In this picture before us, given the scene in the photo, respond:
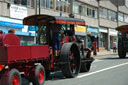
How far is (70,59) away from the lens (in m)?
10.7

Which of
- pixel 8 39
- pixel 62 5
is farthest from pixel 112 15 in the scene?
pixel 8 39

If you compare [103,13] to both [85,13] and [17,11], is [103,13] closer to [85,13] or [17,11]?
[85,13]

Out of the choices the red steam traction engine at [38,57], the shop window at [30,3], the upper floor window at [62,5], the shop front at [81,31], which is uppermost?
the upper floor window at [62,5]

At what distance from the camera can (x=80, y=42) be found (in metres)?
12.1

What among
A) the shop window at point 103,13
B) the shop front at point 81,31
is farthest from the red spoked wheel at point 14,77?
the shop window at point 103,13

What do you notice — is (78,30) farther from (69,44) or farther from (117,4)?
(69,44)

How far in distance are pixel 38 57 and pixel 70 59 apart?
7.74ft

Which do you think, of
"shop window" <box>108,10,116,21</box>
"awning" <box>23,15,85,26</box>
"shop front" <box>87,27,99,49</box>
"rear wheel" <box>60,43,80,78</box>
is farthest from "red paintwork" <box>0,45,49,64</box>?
"shop window" <box>108,10,116,21</box>

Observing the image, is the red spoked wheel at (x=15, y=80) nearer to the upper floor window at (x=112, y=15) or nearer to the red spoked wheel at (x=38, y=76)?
the red spoked wheel at (x=38, y=76)

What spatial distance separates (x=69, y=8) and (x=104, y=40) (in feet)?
48.6

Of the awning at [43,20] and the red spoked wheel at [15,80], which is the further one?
the awning at [43,20]

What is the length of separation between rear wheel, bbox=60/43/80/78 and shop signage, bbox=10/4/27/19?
1600 centimetres

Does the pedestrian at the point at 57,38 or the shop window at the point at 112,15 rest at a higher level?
the shop window at the point at 112,15

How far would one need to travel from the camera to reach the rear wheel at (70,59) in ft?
33.1
